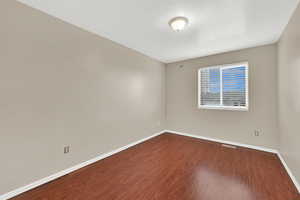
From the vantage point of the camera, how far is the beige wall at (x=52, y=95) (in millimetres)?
1520

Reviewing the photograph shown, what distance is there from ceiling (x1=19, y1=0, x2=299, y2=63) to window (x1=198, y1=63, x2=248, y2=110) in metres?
0.67

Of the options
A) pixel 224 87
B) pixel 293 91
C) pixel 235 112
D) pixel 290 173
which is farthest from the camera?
pixel 224 87

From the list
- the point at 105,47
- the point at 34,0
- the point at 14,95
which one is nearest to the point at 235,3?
the point at 105,47

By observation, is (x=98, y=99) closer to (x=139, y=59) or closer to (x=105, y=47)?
(x=105, y=47)

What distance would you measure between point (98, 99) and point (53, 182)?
1450 millimetres

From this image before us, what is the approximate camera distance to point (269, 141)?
2781 mm

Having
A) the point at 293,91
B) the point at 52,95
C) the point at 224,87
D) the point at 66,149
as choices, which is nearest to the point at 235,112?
the point at 224,87

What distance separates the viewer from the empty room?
1585mm

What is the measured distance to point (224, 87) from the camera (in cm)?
345

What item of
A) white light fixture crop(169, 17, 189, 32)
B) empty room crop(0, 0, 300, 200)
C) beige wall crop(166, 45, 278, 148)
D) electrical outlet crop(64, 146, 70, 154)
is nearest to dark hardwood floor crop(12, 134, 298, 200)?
empty room crop(0, 0, 300, 200)

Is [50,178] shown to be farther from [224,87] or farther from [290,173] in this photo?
[224,87]

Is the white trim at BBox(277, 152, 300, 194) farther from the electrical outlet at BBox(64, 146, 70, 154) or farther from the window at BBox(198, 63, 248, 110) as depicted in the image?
the electrical outlet at BBox(64, 146, 70, 154)

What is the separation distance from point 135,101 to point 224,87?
255cm

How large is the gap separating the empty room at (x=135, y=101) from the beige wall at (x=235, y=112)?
25 mm
